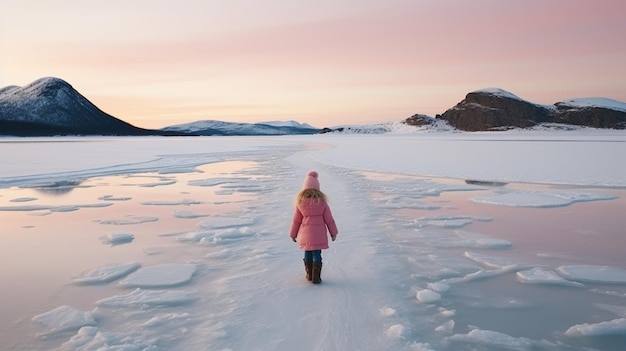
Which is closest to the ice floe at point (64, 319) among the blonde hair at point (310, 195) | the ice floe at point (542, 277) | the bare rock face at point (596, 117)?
the blonde hair at point (310, 195)

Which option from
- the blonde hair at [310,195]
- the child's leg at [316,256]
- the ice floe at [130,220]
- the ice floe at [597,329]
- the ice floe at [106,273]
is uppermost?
the blonde hair at [310,195]

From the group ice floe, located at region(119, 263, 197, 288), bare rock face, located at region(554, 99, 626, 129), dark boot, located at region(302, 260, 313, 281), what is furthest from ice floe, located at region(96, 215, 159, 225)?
bare rock face, located at region(554, 99, 626, 129)

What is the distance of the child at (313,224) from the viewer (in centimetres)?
524

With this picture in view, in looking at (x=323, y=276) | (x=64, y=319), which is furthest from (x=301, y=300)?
(x=64, y=319)

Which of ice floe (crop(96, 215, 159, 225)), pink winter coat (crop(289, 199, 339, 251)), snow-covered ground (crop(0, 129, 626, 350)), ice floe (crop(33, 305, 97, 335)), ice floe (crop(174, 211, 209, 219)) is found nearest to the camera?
snow-covered ground (crop(0, 129, 626, 350))

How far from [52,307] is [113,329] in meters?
0.97

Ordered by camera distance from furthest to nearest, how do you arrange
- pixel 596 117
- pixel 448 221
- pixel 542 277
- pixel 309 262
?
pixel 596 117
pixel 448 221
pixel 542 277
pixel 309 262

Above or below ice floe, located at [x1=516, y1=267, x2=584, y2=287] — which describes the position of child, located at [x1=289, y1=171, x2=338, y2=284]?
above

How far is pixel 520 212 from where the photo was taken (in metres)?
10.1

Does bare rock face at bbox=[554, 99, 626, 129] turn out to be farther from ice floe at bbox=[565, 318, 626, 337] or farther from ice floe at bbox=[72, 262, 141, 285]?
ice floe at bbox=[72, 262, 141, 285]

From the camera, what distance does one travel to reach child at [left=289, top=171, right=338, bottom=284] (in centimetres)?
524

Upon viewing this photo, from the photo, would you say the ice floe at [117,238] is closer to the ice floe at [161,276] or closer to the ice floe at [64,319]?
the ice floe at [161,276]

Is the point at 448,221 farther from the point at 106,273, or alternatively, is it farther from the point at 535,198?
the point at 106,273

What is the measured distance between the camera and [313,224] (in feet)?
17.3
